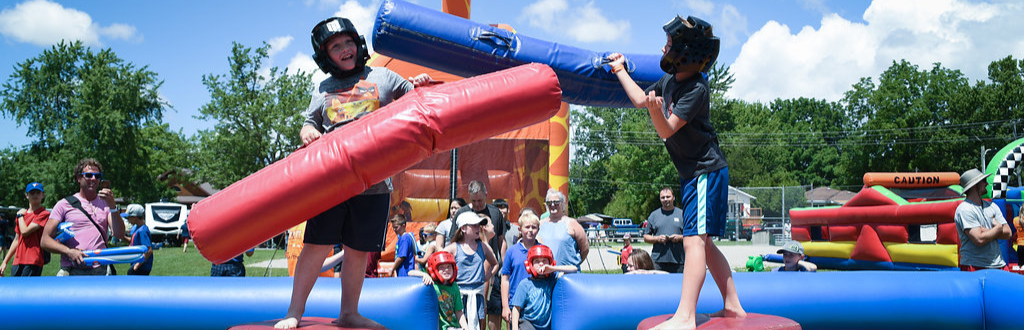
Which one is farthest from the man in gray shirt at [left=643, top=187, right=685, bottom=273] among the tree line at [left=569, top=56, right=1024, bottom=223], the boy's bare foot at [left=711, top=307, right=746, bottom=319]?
the tree line at [left=569, top=56, right=1024, bottom=223]

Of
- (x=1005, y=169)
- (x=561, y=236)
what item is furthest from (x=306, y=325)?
(x=1005, y=169)

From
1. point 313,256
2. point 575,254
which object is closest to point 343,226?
point 313,256

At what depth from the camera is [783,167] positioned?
54.2 m

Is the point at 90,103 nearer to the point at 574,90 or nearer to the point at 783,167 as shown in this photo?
the point at 574,90

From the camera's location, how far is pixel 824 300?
400cm

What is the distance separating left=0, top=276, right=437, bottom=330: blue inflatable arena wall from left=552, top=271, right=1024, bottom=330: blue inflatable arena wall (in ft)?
3.00

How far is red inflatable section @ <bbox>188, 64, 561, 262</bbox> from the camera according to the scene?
2709mm

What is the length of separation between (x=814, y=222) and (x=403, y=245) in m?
10.5

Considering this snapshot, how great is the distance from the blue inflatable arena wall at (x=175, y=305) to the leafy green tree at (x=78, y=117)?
98.3ft

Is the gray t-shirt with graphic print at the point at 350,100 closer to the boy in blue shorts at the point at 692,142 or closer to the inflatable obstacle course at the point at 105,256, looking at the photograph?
the boy in blue shorts at the point at 692,142

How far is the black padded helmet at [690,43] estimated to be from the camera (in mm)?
3045

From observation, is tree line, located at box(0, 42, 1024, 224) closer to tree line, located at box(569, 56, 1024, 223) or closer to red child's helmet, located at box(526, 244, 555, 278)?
tree line, located at box(569, 56, 1024, 223)

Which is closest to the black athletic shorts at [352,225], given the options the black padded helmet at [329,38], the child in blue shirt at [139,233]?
the black padded helmet at [329,38]

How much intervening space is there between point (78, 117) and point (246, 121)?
848 cm
